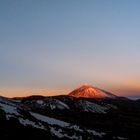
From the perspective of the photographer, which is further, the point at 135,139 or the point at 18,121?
the point at 135,139

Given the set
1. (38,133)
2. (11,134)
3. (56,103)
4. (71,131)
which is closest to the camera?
(11,134)

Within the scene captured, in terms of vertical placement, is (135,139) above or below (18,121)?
below

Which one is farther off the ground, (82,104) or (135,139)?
(82,104)

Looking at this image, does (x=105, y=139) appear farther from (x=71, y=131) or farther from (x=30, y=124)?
(x=30, y=124)

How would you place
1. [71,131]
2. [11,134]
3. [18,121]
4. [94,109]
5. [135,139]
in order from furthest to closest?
1. [94,109]
2. [135,139]
3. [71,131]
4. [18,121]
5. [11,134]

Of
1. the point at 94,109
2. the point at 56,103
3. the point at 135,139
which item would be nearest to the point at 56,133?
the point at 135,139

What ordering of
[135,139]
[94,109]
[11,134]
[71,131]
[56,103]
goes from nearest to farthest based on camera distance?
[11,134]
[71,131]
[135,139]
[56,103]
[94,109]

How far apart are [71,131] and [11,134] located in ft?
56.0

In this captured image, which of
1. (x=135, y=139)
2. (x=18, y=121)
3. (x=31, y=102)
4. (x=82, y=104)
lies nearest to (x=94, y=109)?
(x=82, y=104)

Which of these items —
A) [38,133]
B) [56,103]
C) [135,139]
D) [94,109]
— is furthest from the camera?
[94,109]

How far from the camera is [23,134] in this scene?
149 ft

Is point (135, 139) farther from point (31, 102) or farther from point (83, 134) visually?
point (31, 102)

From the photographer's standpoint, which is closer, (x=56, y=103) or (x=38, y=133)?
(x=38, y=133)

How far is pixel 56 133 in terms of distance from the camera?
53.8 metres
